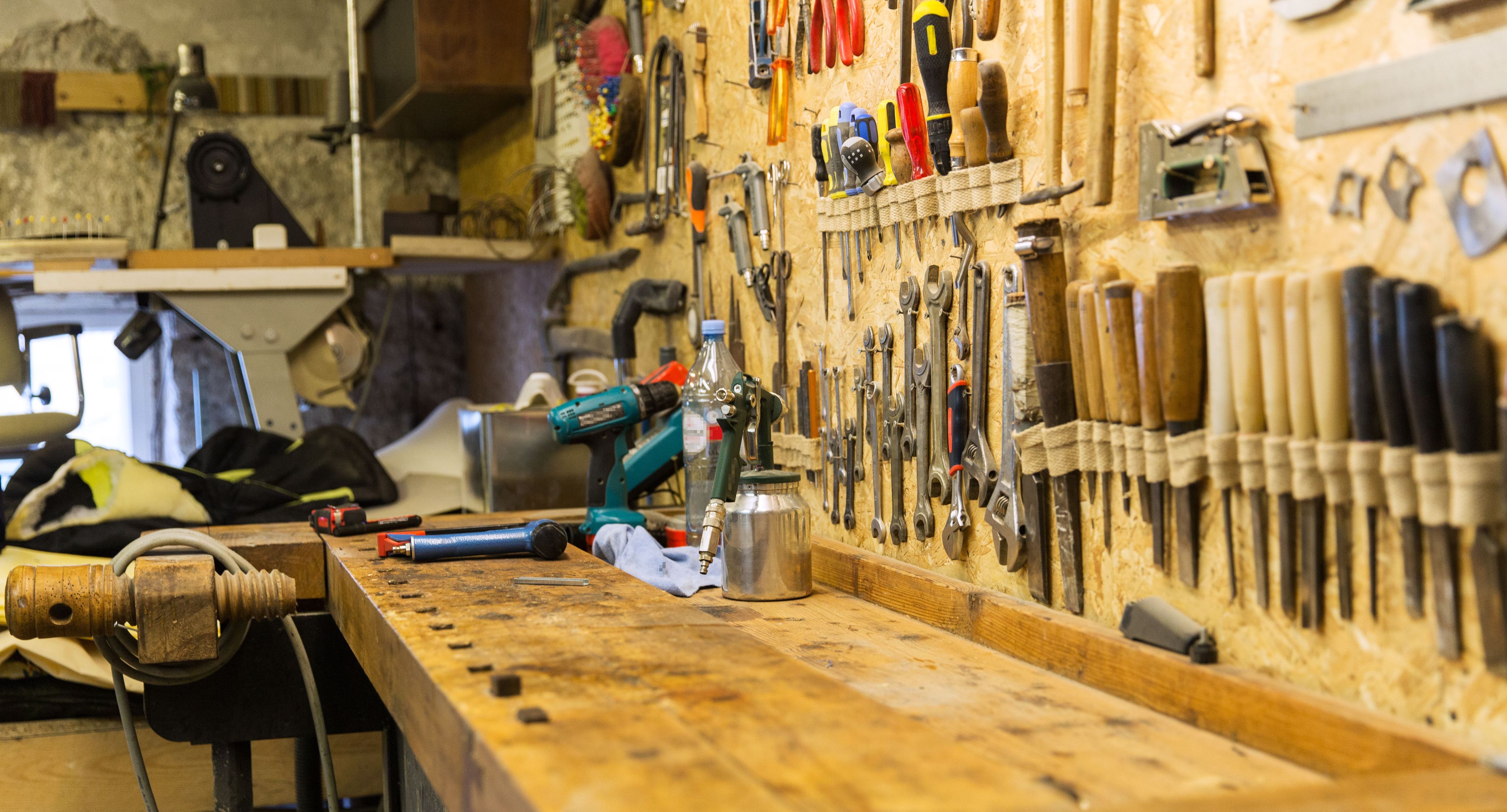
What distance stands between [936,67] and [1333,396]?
28.3 inches

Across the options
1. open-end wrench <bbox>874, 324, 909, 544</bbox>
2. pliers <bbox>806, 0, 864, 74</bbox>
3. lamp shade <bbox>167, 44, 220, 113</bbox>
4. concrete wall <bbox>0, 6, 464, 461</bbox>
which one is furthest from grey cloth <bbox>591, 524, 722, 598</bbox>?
concrete wall <bbox>0, 6, 464, 461</bbox>

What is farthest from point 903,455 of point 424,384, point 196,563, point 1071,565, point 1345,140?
point 424,384

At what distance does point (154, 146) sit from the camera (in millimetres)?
5059

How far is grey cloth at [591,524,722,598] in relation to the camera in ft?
5.74

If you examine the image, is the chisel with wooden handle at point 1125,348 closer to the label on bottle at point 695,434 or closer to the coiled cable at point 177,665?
the label on bottle at point 695,434

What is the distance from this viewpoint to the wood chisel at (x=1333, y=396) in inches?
37.7

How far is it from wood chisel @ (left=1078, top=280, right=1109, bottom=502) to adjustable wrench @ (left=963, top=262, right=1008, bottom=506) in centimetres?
22

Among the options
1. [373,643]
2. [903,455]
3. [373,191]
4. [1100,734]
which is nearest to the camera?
[1100,734]

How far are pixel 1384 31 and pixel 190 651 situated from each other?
5.04ft

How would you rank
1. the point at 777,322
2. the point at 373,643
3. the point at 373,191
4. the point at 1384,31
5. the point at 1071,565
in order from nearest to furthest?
the point at 1384,31
the point at 1071,565
the point at 373,643
the point at 777,322
the point at 373,191

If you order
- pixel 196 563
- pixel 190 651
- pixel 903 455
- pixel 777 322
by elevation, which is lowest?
pixel 190 651

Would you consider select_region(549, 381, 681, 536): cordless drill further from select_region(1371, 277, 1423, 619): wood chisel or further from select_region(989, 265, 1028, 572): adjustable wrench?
select_region(1371, 277, 1423, 619): wood chisel

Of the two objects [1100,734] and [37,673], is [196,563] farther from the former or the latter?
[1100,734]

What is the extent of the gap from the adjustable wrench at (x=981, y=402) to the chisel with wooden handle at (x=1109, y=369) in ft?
0.79
